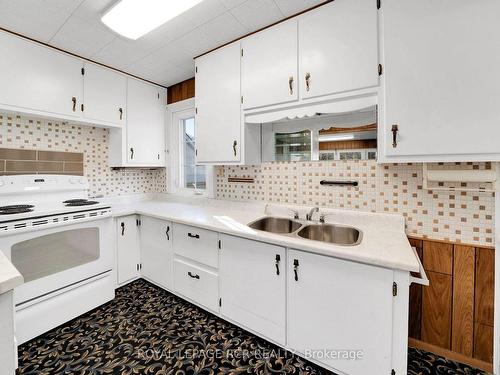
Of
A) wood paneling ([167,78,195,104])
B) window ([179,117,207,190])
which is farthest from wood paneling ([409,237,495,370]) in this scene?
wood paneling ([167,78,195,104])

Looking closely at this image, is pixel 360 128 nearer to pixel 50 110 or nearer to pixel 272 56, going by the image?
pixel 272 56

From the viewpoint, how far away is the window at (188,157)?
9.81 ft

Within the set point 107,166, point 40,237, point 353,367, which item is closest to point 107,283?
point 40,237

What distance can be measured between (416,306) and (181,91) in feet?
10.3

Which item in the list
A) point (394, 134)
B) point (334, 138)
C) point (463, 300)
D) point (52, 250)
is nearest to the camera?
point (394, 134)

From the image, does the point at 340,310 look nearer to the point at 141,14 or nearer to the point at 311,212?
the point at 311,212

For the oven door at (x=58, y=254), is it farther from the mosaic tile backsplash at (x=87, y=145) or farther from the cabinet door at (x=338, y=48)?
the cabinet door at (x=338, y=48)

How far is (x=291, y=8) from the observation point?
164 centimetres

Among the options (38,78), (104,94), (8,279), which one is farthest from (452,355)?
(38,78)

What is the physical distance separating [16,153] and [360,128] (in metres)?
3.03

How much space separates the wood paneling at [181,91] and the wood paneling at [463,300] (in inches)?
113

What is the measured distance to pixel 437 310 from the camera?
155cm

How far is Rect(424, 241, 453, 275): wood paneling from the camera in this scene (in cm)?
150

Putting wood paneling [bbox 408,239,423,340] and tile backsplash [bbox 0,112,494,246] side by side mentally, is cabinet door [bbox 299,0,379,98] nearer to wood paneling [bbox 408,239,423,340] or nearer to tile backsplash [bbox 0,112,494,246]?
tile backsplash [bbox 0,112,494,246]
